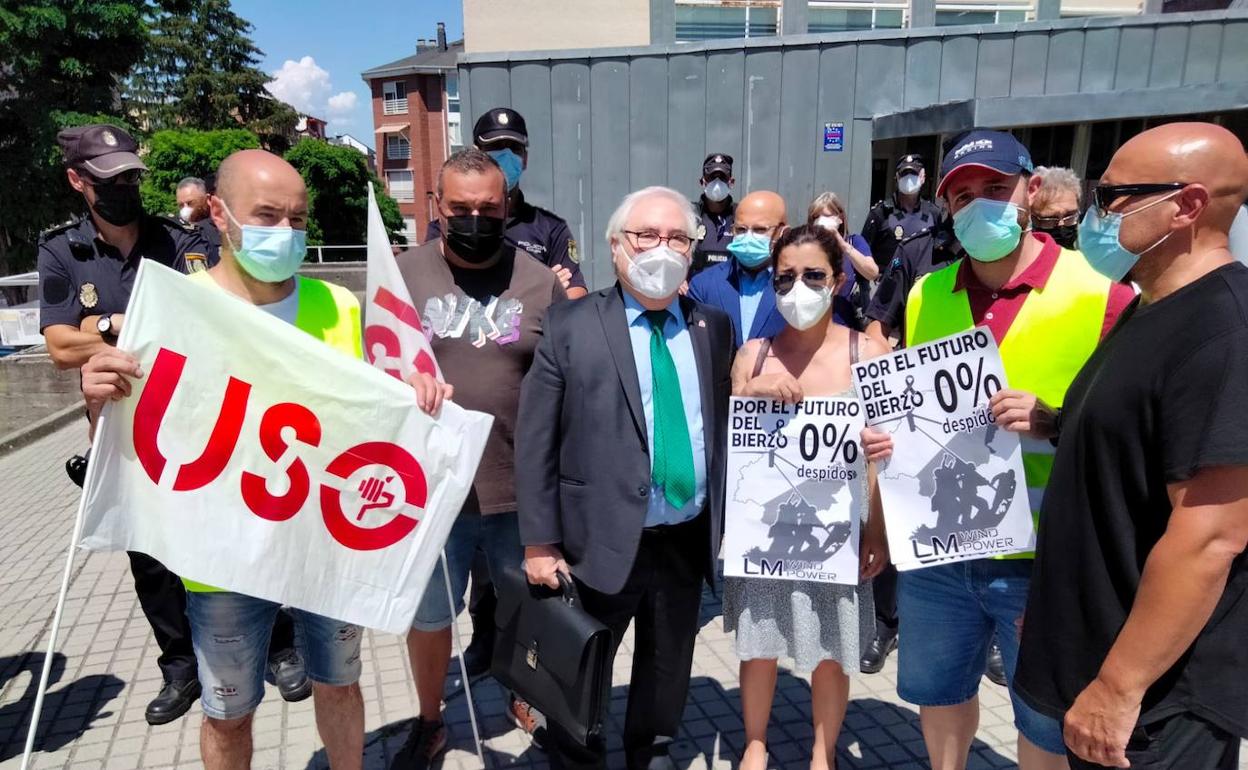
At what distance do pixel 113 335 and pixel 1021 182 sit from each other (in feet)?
9.17

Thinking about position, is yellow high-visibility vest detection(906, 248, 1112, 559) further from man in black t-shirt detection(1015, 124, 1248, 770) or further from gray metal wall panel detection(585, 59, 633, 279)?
gray metal wall panel detection(585, 59, 633, 279)

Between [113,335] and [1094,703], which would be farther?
[113,335]

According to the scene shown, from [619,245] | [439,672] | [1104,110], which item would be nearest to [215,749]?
[439,672]

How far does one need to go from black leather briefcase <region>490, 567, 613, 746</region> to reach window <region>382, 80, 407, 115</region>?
59.3m

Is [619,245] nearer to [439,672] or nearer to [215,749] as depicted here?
[439,672]

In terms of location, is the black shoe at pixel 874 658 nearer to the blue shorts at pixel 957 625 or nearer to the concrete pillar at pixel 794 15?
the blue shorts at pixel 957 625

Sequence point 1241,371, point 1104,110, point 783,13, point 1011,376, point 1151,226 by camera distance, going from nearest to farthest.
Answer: point 1241,371 < point 1151,226 < point 1011,376 < point 1104,110 < point 783,13

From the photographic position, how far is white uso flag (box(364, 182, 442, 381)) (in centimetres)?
238

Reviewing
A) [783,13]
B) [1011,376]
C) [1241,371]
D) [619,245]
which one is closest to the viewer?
[1241,371]

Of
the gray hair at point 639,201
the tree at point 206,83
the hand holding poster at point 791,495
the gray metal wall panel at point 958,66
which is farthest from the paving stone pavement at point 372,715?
the tree at point 206,83

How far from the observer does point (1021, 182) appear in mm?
2213

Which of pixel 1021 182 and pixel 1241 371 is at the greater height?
pixel 1021 182

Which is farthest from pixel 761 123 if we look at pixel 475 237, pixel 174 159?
pixel 174 159

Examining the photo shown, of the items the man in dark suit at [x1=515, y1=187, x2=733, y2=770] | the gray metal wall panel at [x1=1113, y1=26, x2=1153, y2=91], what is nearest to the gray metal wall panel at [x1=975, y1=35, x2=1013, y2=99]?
the gray metal wall panel at [x1=1113, y1=26, x2=1153, y2=91]
